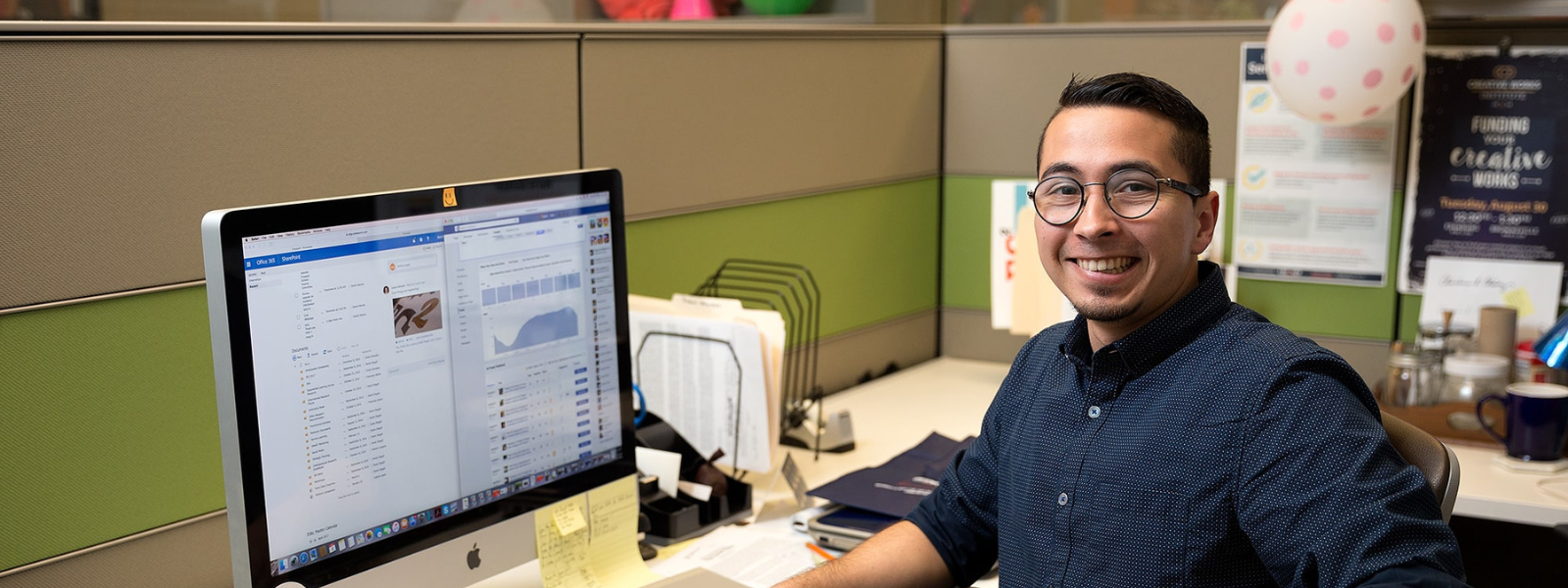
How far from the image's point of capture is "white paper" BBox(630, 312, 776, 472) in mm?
1702

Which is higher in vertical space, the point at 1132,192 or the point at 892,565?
the point at 1132,192

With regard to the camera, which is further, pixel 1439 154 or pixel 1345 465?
pixel 1439 154

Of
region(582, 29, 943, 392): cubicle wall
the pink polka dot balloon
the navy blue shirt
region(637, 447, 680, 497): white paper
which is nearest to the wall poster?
the pink polka dot balloon

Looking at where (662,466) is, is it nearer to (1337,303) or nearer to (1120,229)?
(1120,229)

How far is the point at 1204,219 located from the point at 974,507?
0.40 meters

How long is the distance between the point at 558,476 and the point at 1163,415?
637 millimetres

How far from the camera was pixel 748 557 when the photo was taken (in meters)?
1.52

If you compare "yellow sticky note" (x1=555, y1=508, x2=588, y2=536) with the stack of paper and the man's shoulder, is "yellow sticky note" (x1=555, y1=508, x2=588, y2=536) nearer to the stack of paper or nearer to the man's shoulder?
the stack of paper

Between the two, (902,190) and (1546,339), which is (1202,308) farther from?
(902,190)

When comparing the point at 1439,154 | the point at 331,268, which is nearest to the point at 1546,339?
the point at 1439,154

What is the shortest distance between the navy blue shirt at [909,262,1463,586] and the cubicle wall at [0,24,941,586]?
79 cm

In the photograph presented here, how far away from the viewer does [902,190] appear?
8.27 ft

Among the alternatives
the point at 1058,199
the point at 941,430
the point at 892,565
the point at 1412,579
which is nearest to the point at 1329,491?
the point at 1412,579

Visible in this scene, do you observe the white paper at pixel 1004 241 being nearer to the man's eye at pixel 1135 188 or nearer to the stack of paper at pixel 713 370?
the stack of paper at pixel 713 370
